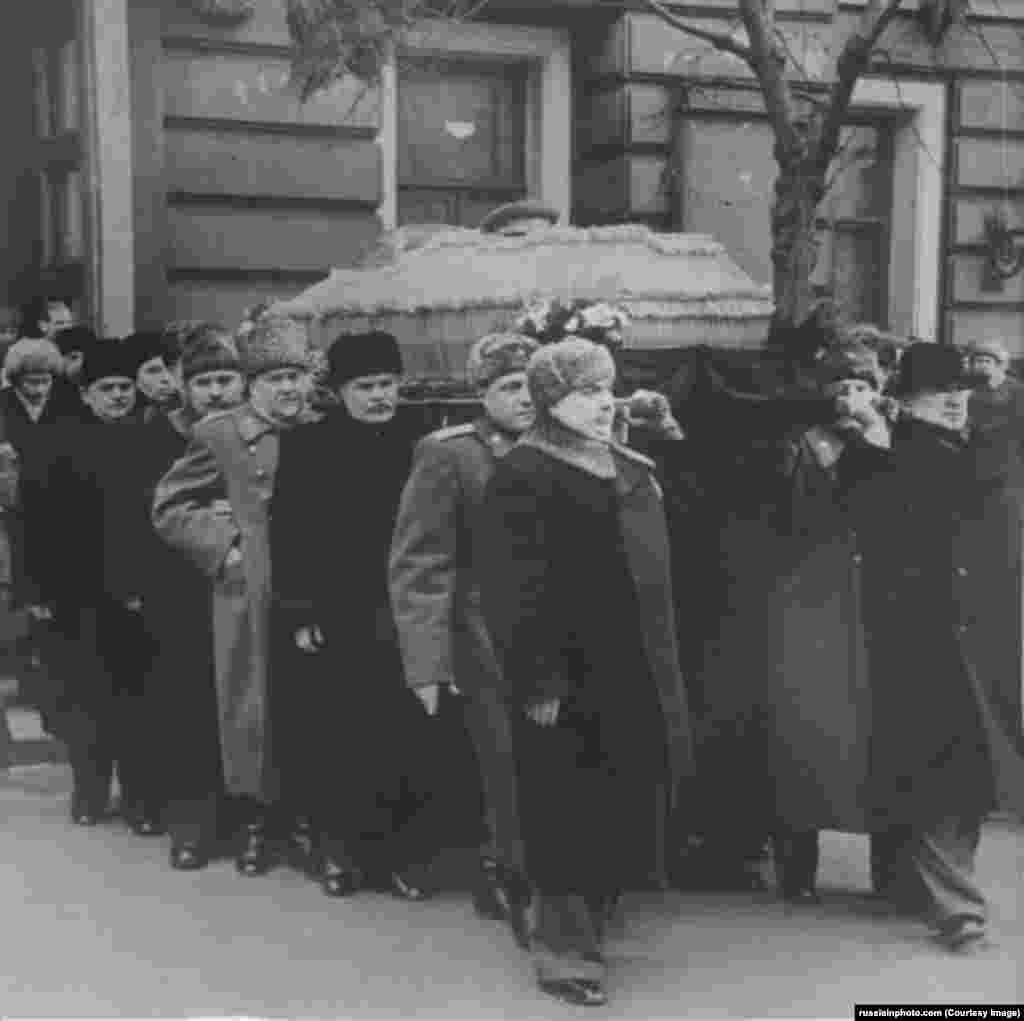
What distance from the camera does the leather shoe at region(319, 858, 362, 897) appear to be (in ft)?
17.1

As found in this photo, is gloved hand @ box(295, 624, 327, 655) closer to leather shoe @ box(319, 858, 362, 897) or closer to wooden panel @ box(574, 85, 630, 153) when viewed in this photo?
leather shoe @ box(319, 858, 362, 897)

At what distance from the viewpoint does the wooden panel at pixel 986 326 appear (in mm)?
10727

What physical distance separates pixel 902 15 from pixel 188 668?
6.44 meters

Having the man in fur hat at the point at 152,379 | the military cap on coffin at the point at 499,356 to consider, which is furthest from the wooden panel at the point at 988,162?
the military cap on coffin at the point at 499,356

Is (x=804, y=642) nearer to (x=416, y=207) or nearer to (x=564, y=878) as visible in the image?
(x=564, y=878)

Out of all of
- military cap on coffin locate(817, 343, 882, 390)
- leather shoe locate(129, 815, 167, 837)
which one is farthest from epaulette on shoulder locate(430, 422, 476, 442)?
leather shoe locate(129, 815, 167, 837)

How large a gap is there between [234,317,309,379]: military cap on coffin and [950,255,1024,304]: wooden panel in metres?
6.20

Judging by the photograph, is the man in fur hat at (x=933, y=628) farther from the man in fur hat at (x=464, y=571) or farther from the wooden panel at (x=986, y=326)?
the wooden panel at (x=986, y=326)

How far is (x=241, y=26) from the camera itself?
8.92 metres

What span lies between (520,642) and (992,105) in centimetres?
747

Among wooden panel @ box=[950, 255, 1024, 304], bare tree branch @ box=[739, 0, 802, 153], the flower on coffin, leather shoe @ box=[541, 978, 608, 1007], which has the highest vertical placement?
bare tree branch @ box=[739, 0, 802, 153]

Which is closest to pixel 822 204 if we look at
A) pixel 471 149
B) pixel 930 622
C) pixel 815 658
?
pixel 471 149

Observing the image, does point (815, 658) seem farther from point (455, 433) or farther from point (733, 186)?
point (733, 186)

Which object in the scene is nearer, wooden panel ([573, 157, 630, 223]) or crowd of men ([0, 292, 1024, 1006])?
crowd of men ([0, 292, 1024, 1006])
